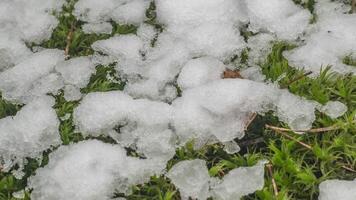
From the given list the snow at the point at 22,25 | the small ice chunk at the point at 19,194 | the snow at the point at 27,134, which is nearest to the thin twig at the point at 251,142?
the snow at the point at 27,134

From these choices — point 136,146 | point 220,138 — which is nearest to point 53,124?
point 136,146


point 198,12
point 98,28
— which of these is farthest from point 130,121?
point 198,12

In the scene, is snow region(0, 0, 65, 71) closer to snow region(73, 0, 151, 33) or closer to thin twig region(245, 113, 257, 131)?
snow region(73, 0, 151, 33)

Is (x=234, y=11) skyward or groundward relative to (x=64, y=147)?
skyward

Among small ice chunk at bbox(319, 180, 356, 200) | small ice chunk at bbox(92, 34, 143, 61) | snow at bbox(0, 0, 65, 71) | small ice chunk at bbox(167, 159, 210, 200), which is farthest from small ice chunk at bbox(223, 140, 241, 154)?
snow at bbox(0, 0, 65, 71)

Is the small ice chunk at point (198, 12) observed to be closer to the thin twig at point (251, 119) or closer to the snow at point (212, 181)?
the thin twig at point (251, 119)

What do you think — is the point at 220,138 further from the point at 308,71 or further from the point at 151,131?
the point at 308,71
